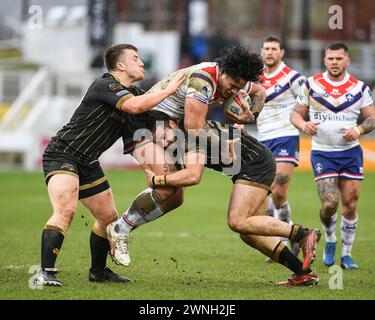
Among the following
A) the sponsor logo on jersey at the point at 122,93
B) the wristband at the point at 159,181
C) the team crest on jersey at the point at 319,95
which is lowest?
the wristband at the point at 159,181

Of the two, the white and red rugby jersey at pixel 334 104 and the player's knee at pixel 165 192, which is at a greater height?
the white and red rugby jersey at pixel 334 104

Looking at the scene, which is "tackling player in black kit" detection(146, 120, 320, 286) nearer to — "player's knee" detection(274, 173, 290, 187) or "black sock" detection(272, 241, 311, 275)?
"black sock" detection(272, 241, 311, 275)

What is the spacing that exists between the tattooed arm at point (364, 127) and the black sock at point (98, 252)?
332 cm

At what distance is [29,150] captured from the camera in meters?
29.1

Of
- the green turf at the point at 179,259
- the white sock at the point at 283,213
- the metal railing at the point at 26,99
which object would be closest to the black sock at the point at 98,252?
the green turf at the point at 179,259

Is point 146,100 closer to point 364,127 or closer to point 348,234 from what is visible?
point 364,127

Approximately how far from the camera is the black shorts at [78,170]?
917cm

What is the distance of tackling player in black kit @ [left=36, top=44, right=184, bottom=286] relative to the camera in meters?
8.92

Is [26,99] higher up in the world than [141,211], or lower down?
lower down

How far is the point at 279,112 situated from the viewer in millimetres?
12875

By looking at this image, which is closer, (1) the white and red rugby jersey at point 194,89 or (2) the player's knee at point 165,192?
(1) the white and red rugby jersey at point 194,89

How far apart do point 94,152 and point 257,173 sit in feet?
5.54

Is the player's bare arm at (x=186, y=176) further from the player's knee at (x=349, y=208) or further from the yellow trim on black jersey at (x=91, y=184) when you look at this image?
the player's knee at (x=349, y=208)

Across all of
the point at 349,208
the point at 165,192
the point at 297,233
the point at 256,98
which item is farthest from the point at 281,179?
the point at 165,192
